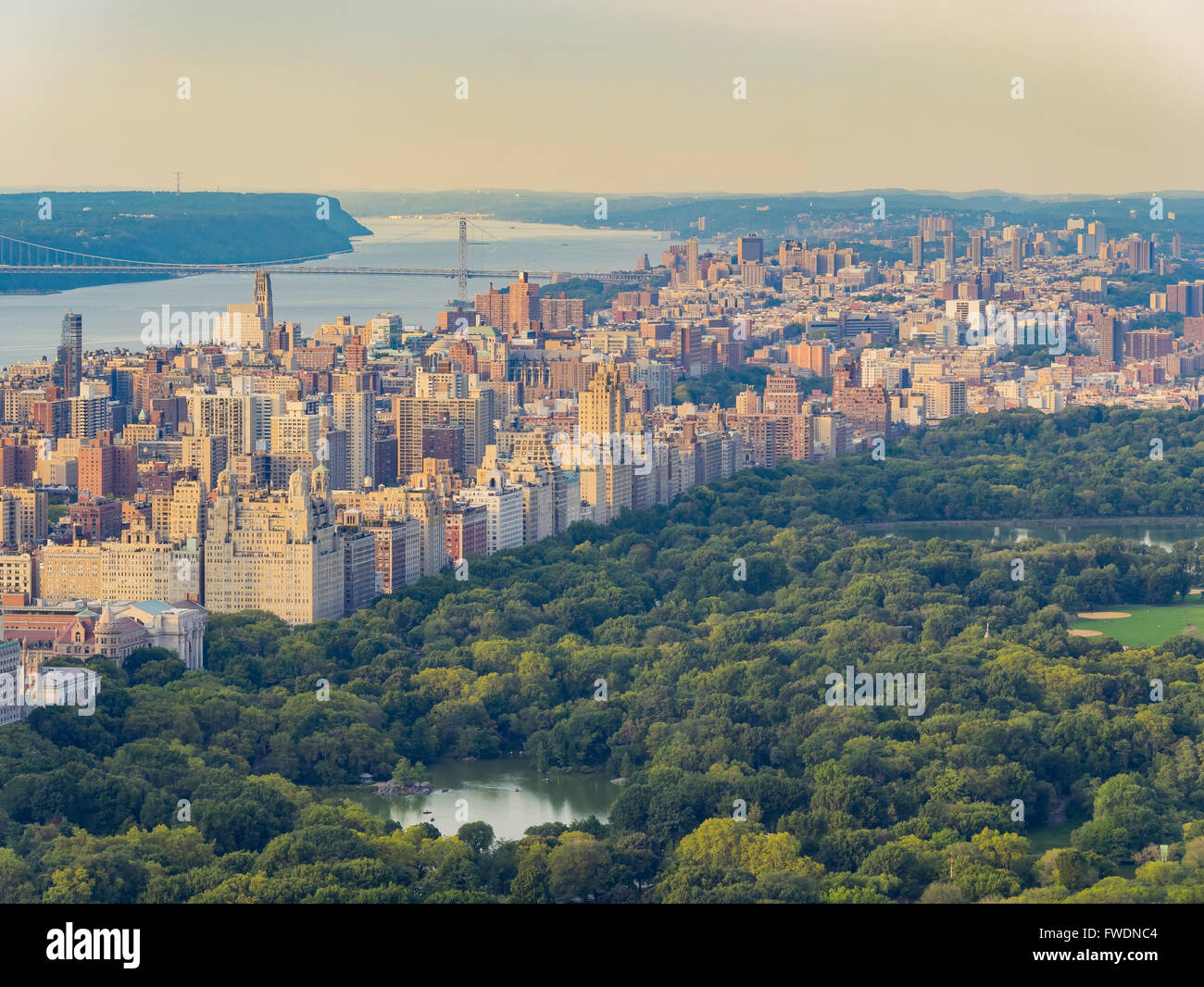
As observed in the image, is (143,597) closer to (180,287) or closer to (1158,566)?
(1158,566)

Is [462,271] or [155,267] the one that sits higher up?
[155,267]

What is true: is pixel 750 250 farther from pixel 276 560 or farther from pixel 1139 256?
pixel 276 560

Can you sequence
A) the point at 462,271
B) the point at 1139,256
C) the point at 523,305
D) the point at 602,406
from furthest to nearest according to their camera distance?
the point at 1139,256 → the point at 462,271 → the point at 523,305 → the point at 602,406

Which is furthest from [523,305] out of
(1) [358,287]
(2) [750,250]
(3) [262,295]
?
(2) [750,250]

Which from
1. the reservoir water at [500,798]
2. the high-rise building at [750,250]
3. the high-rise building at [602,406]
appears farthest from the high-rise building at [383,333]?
the reservoir water at [500,798]

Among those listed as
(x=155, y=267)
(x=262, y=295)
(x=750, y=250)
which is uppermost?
(x=750, y=250)
